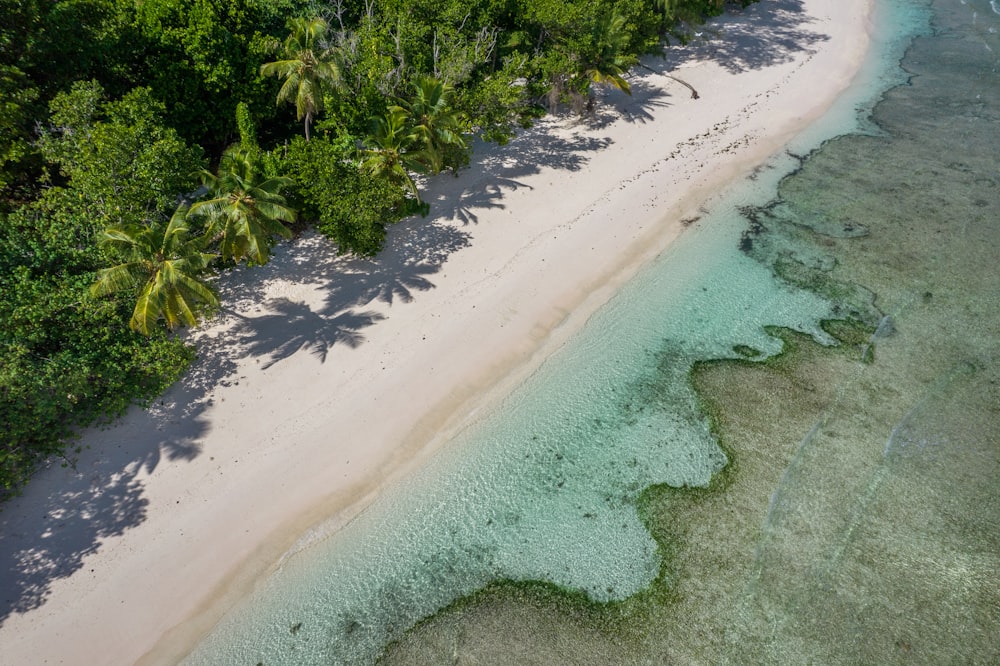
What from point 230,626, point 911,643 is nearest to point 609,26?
point 911,643

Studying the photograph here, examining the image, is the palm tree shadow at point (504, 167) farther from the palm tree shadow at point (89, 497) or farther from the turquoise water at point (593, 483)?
the palm tree shadow at point (89, 497)

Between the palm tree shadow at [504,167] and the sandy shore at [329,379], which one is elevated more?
the palm tree shadow at [504,167]

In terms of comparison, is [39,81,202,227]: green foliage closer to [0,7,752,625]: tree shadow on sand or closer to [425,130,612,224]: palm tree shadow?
[0,7,752,625]: tree shadow on sand

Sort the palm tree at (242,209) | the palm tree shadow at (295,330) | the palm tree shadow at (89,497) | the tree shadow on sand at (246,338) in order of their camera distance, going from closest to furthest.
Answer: the palm tree shadow at (89,497)
the tree shadow on sand at (246,338)
the palm tree at (242,209)
the palm tree shadow at (295,330)

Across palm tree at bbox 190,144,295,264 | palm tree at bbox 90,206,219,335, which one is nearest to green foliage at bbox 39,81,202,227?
palm tree at bbox 190,144,295,264

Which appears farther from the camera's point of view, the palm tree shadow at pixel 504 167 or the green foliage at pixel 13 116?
the palm tree shadow at pixel 504 167

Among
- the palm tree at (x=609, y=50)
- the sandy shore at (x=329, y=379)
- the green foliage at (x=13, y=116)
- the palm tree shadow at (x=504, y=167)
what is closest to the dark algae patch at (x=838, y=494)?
the sandy shore at (x=329, y=379)
